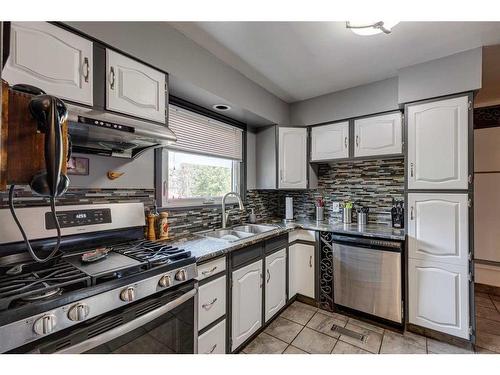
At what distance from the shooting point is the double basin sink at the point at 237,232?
2012mm

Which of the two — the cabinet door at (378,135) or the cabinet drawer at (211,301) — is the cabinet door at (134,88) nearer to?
the cabinet drawer at (211,301)

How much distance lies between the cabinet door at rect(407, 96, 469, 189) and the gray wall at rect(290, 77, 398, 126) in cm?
31

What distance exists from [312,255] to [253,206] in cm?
87

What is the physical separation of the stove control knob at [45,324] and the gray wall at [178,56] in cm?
126

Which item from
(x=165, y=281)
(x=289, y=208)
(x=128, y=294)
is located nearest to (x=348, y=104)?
(x=289, y=208)

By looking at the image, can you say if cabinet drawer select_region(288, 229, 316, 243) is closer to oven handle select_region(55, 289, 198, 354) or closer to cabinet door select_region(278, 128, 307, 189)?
cabinet door select_region(278, 128, 307, 189)

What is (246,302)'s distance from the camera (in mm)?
1741

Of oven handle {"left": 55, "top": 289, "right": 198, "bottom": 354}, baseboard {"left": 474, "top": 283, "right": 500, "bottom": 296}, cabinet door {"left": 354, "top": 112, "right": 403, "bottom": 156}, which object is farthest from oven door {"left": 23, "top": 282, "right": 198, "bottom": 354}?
baseboard {"left": 474, "top": 283, "right": 500, "bottom": 296}

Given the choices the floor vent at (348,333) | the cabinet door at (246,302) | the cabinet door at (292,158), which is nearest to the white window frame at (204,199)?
the cabinet door at (292,158)

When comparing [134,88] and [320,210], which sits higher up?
[134,88]

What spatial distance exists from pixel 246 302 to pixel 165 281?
84cm

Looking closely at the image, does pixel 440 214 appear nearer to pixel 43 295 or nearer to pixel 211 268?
pixel 211 268

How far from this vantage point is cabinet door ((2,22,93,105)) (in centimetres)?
95
